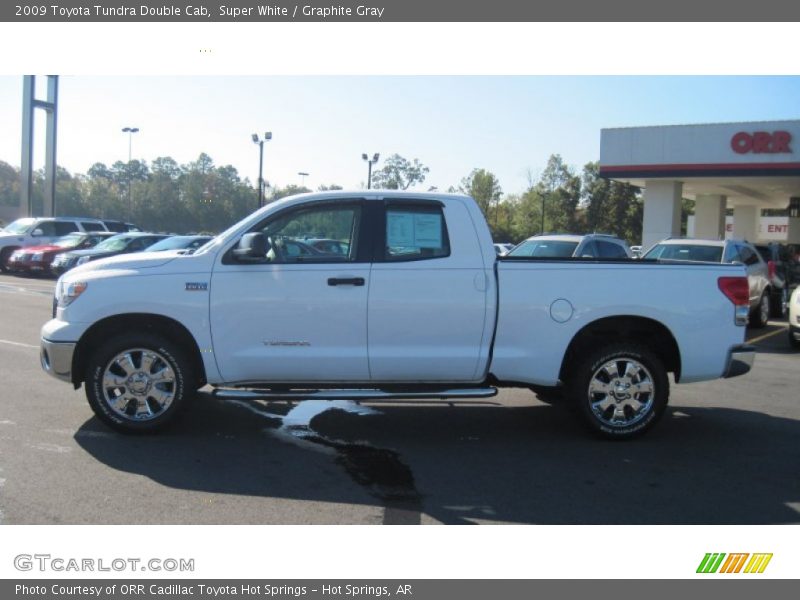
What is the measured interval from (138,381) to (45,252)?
68.2 feet

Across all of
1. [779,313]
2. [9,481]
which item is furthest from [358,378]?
[779,313]

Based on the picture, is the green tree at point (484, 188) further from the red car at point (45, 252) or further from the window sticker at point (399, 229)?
the window sticker at point (399, 229)

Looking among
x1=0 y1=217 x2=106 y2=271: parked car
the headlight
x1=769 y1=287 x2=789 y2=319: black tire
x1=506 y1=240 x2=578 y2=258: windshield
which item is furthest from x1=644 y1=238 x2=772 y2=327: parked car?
x1=0 y1=217 x2=106 y2=271: parked car

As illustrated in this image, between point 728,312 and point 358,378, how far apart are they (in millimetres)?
3176

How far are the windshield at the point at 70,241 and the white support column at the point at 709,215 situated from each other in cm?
2777

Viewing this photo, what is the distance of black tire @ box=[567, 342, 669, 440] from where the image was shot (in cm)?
614

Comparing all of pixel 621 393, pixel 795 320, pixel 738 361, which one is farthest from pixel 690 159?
pixel 621 393

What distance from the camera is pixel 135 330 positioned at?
602cm

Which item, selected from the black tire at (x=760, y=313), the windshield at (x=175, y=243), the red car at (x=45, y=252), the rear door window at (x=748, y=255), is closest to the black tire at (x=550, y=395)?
the rear door window at (x=748, y=255)

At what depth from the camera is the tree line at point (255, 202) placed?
66500 mm

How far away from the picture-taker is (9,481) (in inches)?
195

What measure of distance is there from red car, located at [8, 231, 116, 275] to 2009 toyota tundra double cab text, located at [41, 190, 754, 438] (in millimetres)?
20114

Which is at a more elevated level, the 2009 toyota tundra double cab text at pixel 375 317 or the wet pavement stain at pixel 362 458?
the 2009 toyota tundra double cab text at pixel 375 317

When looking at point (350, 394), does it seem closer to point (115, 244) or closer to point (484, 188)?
point (115, 244)
